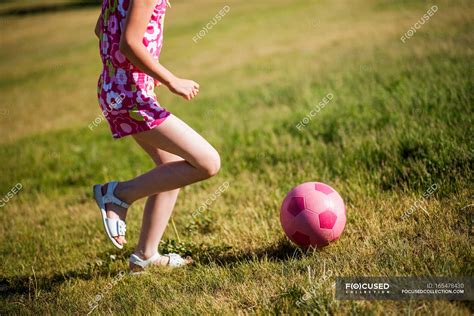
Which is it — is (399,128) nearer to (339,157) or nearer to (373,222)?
(339,157)

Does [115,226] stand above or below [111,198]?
below

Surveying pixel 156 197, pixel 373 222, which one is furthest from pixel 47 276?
pixel 373 222

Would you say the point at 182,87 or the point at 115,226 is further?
the point at 115,226
